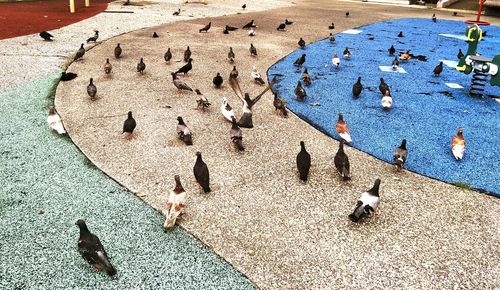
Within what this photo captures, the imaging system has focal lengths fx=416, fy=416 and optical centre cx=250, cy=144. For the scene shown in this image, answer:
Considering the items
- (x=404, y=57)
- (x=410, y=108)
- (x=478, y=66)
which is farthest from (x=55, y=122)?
(x=404, y=57)

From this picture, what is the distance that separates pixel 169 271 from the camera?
352 centimetres

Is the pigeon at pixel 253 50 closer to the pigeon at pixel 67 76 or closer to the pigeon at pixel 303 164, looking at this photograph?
the pigeon at pixel 67 76

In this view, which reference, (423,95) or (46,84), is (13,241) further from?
(423,95)

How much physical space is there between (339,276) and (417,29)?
1608 centimetres

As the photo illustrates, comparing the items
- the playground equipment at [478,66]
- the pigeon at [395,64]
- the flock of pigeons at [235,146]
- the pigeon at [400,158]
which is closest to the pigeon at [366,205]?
the flock of pigeons at [235,146]

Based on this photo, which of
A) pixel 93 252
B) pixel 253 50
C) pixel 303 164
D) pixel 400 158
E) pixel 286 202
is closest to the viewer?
pixel 93 252

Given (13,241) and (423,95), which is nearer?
(13,241)

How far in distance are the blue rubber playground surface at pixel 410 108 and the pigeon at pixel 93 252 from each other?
11.5ft

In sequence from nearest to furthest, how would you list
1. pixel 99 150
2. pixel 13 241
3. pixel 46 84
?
1. pixel 13 241
2. pixel 99 150
3. pixel 46 84

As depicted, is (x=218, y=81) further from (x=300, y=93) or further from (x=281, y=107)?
(x=281, y=107)

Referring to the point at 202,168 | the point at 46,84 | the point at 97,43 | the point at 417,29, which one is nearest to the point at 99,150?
the point at 202,168

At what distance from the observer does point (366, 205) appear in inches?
168

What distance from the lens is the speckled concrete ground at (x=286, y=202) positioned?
364 centimetres

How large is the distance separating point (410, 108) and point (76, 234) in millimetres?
6262
